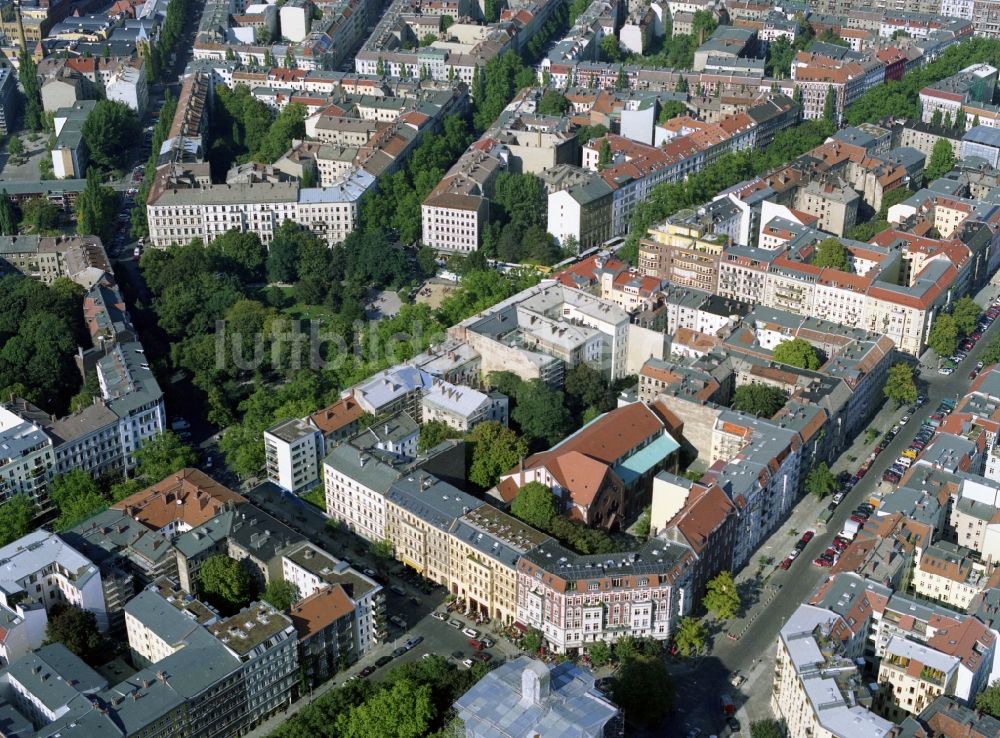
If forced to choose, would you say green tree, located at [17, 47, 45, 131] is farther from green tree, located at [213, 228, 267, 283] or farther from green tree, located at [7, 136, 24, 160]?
green tree, located at [213, 228, 267, 283]

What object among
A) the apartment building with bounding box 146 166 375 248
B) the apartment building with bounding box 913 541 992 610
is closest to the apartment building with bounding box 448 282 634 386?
the apartment building with bounding box 146 166 375 248

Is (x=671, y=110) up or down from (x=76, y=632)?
up

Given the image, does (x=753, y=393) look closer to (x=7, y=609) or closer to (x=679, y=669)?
(x=679, y=669)

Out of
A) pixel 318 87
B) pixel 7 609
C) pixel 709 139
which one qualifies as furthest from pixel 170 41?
pixel 7 609

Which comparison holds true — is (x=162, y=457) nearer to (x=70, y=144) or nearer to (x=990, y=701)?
(x=990, y=701)

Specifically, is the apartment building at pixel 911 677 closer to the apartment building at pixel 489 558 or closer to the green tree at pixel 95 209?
the apartment building at pixel 489 558

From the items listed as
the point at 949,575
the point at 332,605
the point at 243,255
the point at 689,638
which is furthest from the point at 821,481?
the point at 243,255
